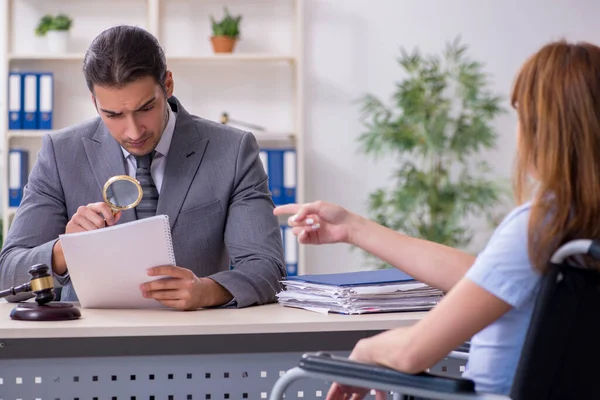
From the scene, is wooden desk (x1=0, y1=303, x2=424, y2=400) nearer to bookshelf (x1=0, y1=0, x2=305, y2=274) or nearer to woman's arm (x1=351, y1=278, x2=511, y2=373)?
woman's arm (x1=351, y1=278, x2=511, y2=373)

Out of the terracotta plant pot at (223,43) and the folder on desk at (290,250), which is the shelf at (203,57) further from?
the folder on desk at (290,250)

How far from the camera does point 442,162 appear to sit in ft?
16.0

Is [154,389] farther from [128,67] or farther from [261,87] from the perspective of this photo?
[261,87]

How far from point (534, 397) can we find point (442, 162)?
3.74 m

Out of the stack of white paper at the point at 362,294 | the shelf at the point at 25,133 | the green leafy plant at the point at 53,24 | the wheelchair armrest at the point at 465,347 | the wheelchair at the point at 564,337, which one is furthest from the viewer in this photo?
the green leafy plant at the point at 53,24

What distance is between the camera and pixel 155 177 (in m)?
2.33

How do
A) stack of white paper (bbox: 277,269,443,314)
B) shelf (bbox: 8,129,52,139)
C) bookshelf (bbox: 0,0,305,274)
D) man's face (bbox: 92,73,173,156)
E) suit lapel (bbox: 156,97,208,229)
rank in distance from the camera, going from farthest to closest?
bookshelf (bbox: 0,0,305,274) < shelf (bbox: 8,129,52,139) < suit lapel (bbox: 156,97,208,229) < man's face (bbox: 92,73,173,156) < stack of white paper (bbox: 277,269,443,314)

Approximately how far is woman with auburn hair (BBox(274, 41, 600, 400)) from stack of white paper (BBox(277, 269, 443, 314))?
52cm

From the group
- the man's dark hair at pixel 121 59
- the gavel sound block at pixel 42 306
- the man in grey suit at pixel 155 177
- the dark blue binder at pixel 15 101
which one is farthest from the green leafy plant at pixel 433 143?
the gavel sound block at pixel 42 306

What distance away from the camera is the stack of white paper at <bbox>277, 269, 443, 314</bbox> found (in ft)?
6.14

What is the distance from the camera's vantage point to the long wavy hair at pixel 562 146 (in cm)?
124

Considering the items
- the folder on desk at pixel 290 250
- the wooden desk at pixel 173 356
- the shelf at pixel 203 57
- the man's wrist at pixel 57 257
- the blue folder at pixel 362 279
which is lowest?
the folder on desk at pixel 290 250

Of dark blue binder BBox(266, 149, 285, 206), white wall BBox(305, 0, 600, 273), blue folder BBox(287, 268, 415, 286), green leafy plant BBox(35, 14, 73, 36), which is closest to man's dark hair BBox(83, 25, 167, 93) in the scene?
blue folder BBox(287, 268, 415, 286)

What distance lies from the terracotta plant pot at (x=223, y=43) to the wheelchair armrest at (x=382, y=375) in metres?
3.51
